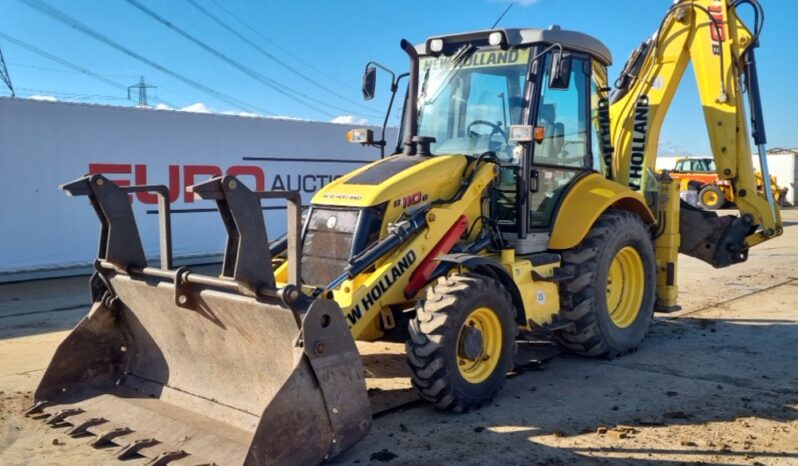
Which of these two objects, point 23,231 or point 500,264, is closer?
point 500,264

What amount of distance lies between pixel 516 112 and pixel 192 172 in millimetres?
8441

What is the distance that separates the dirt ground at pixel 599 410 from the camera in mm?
4438

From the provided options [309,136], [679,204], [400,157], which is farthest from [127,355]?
[309,136]

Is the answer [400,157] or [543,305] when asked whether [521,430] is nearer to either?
[543,305]

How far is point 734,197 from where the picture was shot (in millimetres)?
8000

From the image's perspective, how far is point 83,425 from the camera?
15.2 feet

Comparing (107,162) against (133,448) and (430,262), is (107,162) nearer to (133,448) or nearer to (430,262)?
(430,262)

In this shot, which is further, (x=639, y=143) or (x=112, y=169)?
(x=112, y=169)

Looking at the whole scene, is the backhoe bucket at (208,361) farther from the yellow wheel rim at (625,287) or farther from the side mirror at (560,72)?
the yellow wheel rim at (625,287)

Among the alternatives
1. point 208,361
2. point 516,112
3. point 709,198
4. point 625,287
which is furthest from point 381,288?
point 709,198

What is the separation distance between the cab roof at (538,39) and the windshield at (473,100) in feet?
0.31

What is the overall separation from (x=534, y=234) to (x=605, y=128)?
1790 millimetres

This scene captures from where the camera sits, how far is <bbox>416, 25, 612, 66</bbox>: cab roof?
611 centimetres

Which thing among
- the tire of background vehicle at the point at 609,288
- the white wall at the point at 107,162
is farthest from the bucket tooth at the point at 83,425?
the white wall at the point at 107,162
